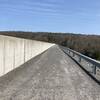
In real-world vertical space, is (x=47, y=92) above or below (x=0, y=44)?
below

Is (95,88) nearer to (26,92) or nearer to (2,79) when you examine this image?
(26,92)

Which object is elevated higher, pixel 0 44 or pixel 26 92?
pixel 0 44

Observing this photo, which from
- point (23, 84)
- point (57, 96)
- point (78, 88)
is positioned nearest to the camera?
point (57, 96)

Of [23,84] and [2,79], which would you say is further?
[2,79]

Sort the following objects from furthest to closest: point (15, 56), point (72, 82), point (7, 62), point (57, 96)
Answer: point (15, 56)
point (7, 62)
point (72, 82)
point (57, 96)

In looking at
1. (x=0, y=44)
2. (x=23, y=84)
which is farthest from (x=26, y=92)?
(x=0, y=44)

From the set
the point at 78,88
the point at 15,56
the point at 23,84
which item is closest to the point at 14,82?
the point at 23,84

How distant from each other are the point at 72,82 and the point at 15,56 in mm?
6551

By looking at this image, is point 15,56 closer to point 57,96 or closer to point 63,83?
point 63,83

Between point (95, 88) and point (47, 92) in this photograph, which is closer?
point (47, 92)

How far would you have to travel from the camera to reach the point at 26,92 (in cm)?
978

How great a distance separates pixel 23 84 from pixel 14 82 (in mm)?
650

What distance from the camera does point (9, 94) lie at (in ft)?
30.6

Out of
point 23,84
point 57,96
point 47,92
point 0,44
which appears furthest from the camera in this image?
point 0,44
